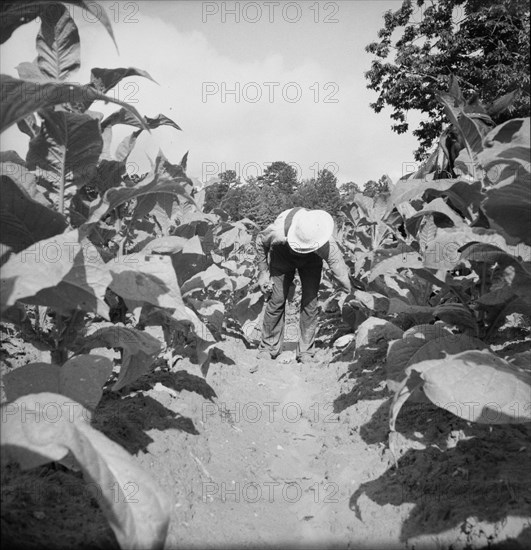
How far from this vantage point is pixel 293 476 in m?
2.67

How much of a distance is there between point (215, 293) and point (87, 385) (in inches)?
166

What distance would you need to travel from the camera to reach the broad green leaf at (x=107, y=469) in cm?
111

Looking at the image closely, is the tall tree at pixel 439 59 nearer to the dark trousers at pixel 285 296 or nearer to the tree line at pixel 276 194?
the tree line at pixel 276 194

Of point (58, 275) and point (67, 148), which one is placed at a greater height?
point (67, 148)

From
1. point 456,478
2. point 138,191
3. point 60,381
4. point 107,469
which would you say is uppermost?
point 138,191

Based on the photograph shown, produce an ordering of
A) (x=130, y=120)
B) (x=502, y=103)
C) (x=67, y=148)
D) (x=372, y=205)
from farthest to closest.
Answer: (x=372, y=205) → (x=502, y=103) → (x=130, y=120) → (x=67, y=148)

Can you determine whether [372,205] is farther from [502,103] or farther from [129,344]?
[129,344]

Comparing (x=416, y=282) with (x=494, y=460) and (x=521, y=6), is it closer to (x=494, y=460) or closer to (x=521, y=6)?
(x=494, y=460)

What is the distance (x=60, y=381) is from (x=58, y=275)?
1.66 feet

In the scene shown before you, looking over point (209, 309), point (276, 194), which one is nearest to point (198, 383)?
point (209, 309)

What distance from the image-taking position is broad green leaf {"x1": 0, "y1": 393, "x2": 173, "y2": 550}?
1113 millimetres

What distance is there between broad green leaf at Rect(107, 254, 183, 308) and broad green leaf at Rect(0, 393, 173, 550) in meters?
0.49

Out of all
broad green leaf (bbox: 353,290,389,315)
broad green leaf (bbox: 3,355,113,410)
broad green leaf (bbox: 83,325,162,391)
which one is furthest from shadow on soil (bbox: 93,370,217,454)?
broad green leaf (bbox: 353,290,389,315)

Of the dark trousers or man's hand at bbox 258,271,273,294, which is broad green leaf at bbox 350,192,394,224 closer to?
the dark trousers
